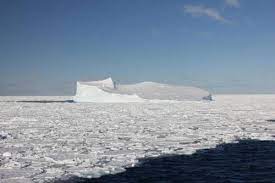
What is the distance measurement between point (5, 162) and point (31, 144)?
355 centimetres

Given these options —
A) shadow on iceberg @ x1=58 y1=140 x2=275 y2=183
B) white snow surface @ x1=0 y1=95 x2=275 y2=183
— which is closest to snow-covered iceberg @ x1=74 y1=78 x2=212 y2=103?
white snow surface @ x1=0 y1=95 x2=275 y2=183

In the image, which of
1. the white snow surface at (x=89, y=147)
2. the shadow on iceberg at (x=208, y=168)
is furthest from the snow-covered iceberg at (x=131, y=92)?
the shadow on iceberg at (x=208, y=168)

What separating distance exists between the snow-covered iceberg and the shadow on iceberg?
49818 mm

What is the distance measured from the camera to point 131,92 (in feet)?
214

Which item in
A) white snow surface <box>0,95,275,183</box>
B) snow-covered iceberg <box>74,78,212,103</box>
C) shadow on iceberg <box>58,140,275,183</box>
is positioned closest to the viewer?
shadow on iceberg <box>58,140,275,183</box>

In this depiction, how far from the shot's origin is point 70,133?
17984mm

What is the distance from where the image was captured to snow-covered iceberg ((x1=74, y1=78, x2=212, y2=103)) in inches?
A: 2479

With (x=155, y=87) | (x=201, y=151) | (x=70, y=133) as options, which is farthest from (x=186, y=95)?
(x=201, y=151)

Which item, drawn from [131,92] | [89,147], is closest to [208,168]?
[89,147]

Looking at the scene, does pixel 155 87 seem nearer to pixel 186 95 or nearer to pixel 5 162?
pixel 186 95

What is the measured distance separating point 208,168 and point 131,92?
5506 cm

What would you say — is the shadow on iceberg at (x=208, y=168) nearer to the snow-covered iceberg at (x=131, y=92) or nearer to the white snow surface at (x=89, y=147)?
the white snow surface at (x=89, y=147)

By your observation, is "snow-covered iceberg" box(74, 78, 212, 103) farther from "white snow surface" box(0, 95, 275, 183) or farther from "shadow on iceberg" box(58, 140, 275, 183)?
"shadow on iceberg" box(58, 140, 275, 183)

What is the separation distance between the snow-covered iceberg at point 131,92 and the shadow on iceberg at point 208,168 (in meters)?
49.8
